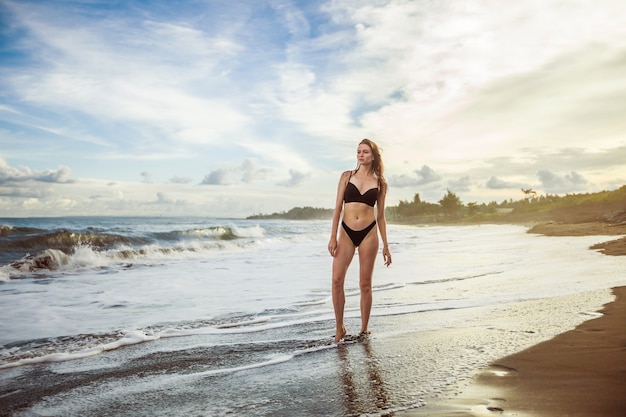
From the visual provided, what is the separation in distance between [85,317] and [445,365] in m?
5.82

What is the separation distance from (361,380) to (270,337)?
6.83 feet

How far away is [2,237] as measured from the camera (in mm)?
24031

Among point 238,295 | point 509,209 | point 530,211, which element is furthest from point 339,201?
point 509,209

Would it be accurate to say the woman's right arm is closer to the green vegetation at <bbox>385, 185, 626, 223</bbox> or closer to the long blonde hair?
the long blonde hair

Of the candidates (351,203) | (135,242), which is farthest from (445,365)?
(135,242)

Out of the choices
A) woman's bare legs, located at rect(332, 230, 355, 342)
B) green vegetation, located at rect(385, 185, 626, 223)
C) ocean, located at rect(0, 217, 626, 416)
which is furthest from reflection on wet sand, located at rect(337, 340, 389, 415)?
green vegetation, located at rect(385, 185, 626, 223)

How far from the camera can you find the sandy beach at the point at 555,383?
9.00 ft

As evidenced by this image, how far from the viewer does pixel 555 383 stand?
319 cm

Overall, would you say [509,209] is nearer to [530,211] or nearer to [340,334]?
[530,211]

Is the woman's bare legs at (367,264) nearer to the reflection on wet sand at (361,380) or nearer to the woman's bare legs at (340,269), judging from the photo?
the woman's bare legs at (340,269)

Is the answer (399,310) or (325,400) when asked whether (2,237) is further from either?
(325,400)

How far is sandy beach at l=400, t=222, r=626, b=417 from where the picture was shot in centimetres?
274

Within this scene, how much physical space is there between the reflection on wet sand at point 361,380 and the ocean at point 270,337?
13 mm

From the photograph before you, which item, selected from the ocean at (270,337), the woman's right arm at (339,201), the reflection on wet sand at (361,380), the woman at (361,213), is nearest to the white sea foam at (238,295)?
the ocean at (270,337)
